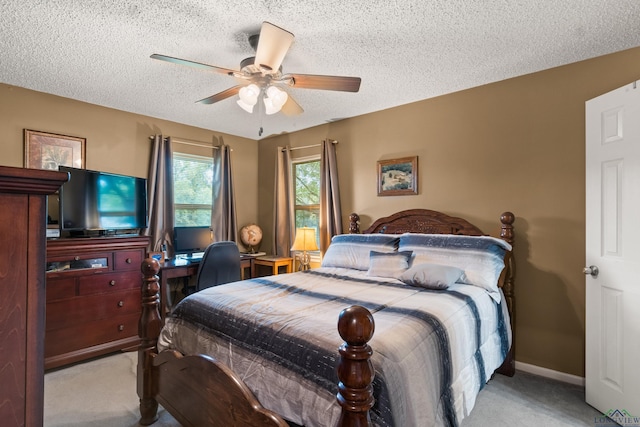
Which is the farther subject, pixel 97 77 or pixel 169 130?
pixel 169 130

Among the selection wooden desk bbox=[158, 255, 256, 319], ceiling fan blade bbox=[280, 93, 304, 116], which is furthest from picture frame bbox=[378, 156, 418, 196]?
wooden desk bbox=[158, 255, 256, 319]

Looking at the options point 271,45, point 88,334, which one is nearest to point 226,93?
point 271,45

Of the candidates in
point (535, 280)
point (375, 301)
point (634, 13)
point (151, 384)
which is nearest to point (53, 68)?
point (151, 384)

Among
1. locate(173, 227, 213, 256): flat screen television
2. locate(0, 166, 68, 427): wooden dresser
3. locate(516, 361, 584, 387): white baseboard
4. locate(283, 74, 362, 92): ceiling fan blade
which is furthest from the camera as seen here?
locate(173, 227, 213, 256): flat screen television

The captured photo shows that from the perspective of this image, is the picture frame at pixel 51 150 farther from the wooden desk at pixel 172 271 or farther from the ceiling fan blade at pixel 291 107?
the ceiling fan blade at pixel 291 107

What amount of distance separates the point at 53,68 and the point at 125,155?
115 centimetres

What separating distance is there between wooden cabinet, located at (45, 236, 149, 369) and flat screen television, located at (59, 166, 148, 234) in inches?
9.5

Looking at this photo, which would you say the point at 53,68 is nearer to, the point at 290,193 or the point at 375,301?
the point at 290,193

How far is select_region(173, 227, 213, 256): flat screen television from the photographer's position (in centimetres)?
383

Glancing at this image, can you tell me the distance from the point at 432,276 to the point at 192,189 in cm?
325

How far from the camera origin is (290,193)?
4.44 meters

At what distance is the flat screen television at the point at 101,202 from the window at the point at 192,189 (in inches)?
23.3


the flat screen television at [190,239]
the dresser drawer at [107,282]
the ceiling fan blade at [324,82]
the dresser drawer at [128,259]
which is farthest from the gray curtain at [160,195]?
the ceiling fan blade at [324,82]

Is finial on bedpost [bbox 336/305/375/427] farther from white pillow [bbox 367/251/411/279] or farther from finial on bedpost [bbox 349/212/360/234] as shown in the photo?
finial on bedpost [bbox 349/212/360/234]
